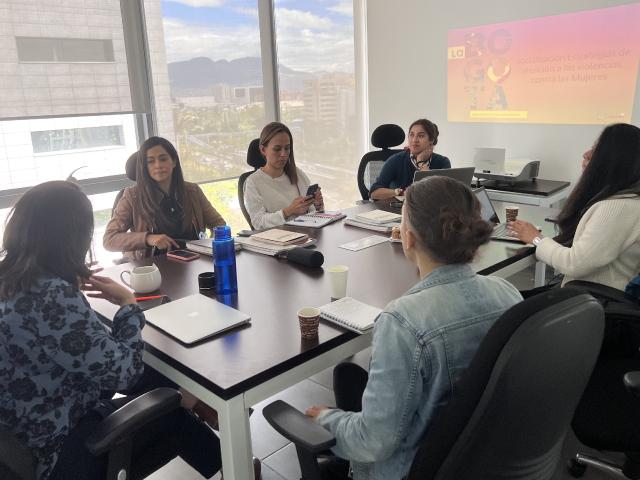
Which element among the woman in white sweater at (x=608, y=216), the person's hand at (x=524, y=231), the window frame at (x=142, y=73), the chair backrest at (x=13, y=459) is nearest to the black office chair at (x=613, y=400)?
the woman in white sweater at (x=608, y=216)

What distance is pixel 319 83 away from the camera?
524 cm

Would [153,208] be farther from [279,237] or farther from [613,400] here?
[613,400]

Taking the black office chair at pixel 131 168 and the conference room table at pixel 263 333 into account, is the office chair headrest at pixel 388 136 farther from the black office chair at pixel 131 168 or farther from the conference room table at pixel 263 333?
the black office chair at pixel 131 168

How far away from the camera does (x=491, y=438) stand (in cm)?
94

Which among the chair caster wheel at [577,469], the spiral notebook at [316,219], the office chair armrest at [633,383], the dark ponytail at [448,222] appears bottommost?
the chair caster wheel at [577,469]

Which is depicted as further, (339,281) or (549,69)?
(549,69)

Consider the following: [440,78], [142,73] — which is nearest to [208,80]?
[142,73]

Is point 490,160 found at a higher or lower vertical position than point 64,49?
lower

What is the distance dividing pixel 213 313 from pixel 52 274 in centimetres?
50

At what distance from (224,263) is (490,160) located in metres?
2.73

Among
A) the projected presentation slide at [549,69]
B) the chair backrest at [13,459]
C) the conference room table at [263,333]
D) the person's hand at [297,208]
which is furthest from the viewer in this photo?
the projected presentation slide at [549,69]

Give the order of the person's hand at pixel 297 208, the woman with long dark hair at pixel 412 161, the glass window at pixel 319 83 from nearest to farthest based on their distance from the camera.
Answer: the person's hand at pixel 297 208
the woman with long dark hair at pixel 412 161
the glass window at pixel 319 83

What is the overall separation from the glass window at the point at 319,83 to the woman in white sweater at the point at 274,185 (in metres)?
2.04

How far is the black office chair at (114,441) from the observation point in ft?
3.43
